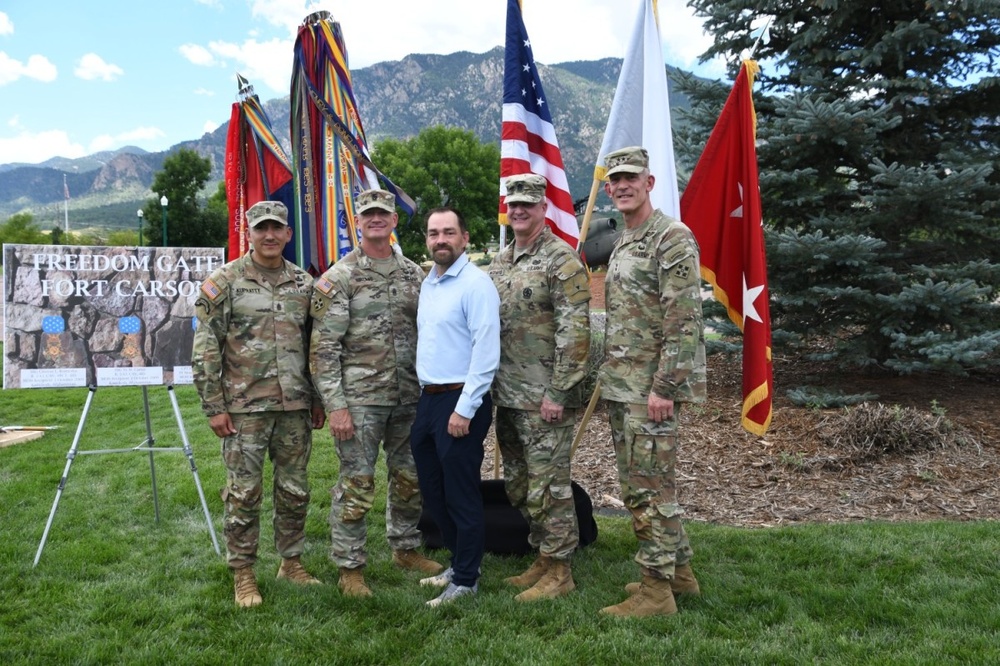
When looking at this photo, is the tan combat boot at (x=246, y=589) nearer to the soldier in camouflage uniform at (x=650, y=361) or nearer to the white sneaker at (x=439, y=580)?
the white sneaker at (x=439, y=580)

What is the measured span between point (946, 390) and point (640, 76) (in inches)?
211

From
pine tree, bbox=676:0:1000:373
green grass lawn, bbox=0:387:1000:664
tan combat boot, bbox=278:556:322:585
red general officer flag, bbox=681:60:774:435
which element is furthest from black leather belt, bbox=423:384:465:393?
pine tree, bbox=676:0:1000:373

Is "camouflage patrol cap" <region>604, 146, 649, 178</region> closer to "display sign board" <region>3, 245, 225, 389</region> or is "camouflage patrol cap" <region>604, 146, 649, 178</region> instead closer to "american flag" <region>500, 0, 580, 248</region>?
"american flag" <region>500, 0, 580, 248</region>

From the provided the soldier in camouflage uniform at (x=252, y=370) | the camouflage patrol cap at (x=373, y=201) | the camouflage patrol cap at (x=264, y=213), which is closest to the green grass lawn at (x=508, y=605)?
the soldier in camouflage uniform at (x=252, y=370)

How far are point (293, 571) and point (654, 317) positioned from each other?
2.66 metres

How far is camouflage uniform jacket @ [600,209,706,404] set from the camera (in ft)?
11.6

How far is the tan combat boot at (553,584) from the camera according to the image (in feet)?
12.8

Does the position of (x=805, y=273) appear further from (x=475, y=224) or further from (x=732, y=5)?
(x=475, y=224)

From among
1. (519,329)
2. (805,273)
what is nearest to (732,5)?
(805,273)

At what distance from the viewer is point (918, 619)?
346cm

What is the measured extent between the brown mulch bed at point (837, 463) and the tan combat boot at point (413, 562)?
180cm

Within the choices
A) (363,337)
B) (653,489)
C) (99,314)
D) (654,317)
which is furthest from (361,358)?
(99,314)

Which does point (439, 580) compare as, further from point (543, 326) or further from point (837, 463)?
point (837, 463)

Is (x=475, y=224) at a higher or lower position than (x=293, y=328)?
higher
